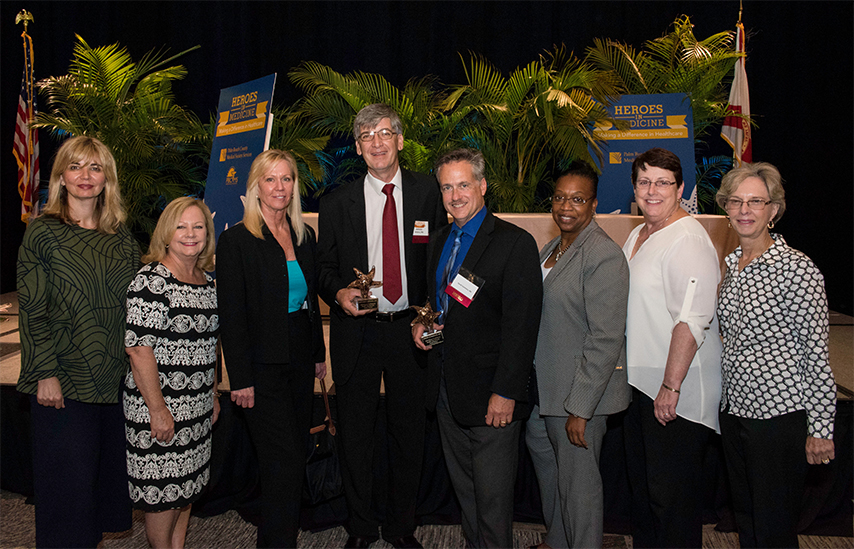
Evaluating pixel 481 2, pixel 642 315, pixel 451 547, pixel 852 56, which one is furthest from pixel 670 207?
pixel 852 56

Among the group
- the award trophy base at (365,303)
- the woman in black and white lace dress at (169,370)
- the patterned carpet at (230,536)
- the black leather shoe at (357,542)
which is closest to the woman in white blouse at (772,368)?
the patterned carpet at (230,536)

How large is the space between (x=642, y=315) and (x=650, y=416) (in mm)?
400

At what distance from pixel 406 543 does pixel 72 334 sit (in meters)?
1.78

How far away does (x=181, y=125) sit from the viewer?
221 inches

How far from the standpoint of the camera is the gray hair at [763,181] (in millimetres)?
2061

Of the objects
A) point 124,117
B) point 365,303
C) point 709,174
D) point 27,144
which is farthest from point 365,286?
point 27,144

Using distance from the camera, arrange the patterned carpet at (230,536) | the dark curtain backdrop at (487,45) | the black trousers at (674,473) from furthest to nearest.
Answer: the dark curtain backdrop at (487,45) < the patterned carpet at (230,536) < the black trousers at (674,473)

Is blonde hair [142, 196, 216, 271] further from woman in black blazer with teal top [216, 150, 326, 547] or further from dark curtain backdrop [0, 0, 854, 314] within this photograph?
dark curtain backdrop [0, 0, 854, 314]

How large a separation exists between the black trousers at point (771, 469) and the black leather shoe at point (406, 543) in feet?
4.88

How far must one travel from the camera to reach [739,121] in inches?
253

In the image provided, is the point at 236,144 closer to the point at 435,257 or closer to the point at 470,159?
the point at 435,257

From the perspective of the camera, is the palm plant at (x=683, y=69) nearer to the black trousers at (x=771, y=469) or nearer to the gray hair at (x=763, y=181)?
the gray hair at (x=763, y=181)

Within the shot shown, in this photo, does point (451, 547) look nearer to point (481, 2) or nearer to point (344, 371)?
point (344, 371)

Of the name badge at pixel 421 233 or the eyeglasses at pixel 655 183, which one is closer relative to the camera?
the eyeglasses at pixel 655 183
